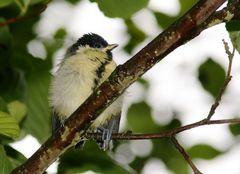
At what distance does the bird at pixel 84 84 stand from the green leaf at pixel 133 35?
1246 mm

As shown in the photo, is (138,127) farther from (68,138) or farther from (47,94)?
(68,138)

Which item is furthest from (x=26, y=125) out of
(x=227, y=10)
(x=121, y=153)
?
(x=227, y=10)

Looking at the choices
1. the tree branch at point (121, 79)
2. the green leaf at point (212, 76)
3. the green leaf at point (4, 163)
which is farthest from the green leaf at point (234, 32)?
the green leaf at point (212, 76)

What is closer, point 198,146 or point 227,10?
point 227,10

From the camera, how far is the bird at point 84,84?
280 cm

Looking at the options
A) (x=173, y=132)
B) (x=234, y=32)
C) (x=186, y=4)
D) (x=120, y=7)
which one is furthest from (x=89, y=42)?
(x=173, y=132)

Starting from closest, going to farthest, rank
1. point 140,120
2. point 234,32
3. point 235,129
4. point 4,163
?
point 234,32 → point 4,163 → point 235,129 → point 140,120

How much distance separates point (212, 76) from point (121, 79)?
1983 mm

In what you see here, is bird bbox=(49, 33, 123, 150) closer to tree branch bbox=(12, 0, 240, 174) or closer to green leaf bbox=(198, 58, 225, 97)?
tree branch bbox=(12, 0, 240, 174)

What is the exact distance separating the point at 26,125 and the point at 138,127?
1.19m

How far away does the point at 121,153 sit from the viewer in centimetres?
414

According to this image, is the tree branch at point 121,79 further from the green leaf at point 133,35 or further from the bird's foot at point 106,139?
the green leaf at point 133,35

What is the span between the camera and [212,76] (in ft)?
12.5

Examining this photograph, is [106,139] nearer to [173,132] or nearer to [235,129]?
[173,132]
